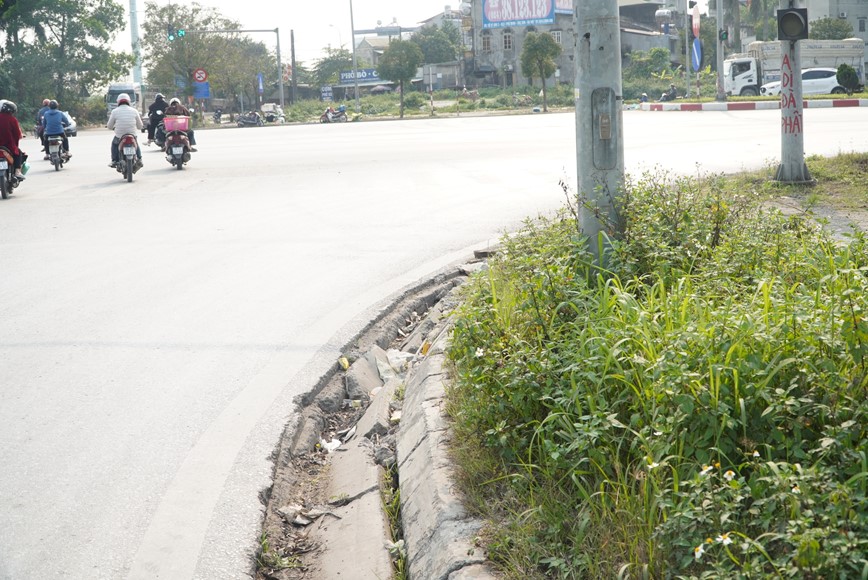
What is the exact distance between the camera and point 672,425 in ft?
10.5

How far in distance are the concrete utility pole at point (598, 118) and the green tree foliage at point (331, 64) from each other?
100.0 meters

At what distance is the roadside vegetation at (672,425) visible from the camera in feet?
8.98

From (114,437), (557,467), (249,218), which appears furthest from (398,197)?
(557,467)

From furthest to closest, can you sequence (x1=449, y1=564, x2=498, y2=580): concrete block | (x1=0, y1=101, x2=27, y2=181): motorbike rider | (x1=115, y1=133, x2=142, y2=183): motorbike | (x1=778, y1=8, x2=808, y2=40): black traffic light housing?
(x1=115, y1=133, x2=142, y2=183): motorbike, (x1=0, y1=101, x2=27, y2=181): motorbike rider, (x1=778, y1=8, x2=808, y2=40): black traffic light housing, (x1=449, y1=564, x2=498, y2=580): concrete block

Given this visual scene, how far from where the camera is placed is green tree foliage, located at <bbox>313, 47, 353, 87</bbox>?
104 meters

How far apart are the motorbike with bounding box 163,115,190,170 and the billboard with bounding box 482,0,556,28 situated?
48.5 meters

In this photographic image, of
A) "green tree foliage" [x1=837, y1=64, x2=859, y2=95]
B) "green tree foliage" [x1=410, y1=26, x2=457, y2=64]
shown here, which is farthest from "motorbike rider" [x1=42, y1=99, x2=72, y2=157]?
"green tree foliage" [x1=410, y1=26, x2=457, y2=64]

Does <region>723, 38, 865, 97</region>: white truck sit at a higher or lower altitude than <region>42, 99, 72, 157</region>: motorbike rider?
higher

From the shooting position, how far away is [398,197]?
44.5 feet

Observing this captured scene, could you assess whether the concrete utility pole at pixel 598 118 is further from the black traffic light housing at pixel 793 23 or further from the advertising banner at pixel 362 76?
the advertising banner at pixel 362 76

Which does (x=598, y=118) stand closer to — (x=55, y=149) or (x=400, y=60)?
(x=55, y=149)

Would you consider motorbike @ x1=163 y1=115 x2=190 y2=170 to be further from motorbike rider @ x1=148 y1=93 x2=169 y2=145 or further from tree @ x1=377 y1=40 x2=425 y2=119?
tree @ x1=377 y1=40 x2=425 y2=119

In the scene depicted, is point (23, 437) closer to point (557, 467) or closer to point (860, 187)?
point (557, 467)

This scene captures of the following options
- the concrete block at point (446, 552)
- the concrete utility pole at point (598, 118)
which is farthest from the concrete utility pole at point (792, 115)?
the concrete block at point (446, 552)
